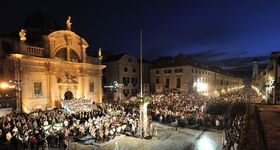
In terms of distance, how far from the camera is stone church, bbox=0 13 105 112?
79.8ft

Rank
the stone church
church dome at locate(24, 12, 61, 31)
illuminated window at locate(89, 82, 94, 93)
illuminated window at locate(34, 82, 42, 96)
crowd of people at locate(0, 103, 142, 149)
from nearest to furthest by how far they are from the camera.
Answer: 1. crowd of people at locate(0, 103, 142, 149)
2. the stone church
3. illuminated window at locate(34, 82, 42, 96)
4. church dome at locate(24, 12, 61, 31)
5. illuminated window at locate(89, 82, 94, 93)

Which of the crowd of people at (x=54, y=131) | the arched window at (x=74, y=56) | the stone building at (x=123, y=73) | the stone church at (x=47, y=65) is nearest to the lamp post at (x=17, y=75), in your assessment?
the stone church at (x=47, y=65)

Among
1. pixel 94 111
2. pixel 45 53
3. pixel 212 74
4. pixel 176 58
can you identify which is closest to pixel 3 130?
pixel 94 111

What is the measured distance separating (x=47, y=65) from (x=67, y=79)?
13.1 feet

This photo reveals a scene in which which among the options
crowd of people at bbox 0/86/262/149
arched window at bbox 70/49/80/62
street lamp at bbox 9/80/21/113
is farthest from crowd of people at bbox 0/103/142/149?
arched window at bbox 70/49/80/62

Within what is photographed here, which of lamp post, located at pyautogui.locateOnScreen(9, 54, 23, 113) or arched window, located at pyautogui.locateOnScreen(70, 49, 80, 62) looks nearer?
lamp post, located at pyautogui.locateOnScreen(9, 54, 23, 113)

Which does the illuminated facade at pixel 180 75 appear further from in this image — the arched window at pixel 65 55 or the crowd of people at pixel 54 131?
the crowd of people at pixel 54 131

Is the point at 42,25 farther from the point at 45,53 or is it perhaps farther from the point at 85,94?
the point at 85,94

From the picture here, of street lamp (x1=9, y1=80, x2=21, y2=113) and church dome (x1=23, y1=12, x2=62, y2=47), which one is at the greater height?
church dome (x1=23, y1=12, x2=62, y2=47)

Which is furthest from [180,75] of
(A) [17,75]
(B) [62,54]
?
(A) [17,75]

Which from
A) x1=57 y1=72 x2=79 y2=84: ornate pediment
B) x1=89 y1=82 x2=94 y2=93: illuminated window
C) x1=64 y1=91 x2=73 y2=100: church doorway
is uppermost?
x1=57 y1=72 x2=79 y2=84: ornate pediment

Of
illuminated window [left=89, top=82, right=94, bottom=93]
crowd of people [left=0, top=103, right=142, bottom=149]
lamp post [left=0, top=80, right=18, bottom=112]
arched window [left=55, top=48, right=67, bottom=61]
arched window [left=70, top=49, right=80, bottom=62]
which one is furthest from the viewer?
illuminated window [left=89, top=82, right=94, bottom=93]

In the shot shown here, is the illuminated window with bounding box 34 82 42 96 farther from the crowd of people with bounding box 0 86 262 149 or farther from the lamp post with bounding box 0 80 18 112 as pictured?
the crowd of people with bounding box 0 86 262 149

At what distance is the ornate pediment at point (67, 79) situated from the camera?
29.2 metres
